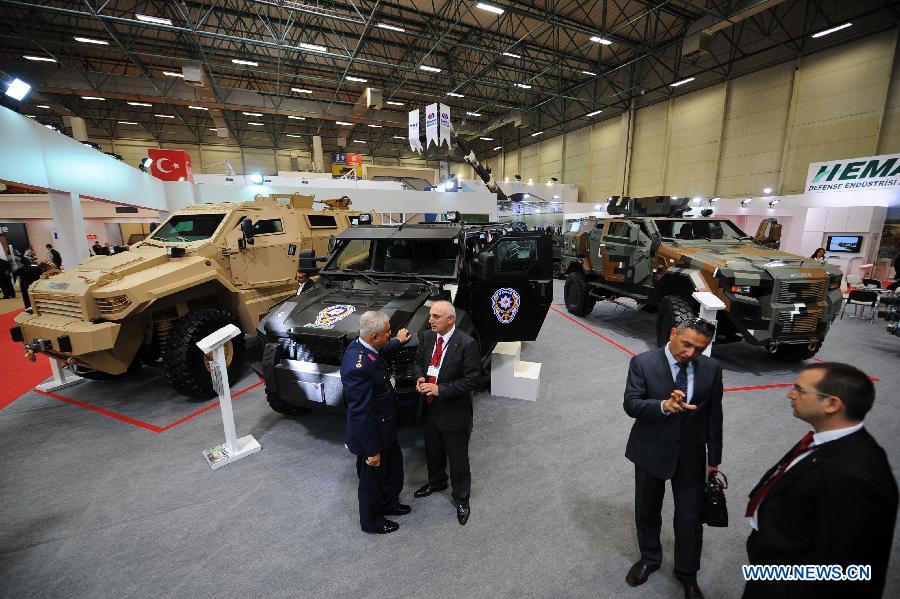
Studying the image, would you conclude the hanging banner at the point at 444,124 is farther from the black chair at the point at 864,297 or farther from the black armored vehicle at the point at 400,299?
the black chair at the point at 864,297

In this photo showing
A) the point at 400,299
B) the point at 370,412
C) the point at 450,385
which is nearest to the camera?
the point at 370,412

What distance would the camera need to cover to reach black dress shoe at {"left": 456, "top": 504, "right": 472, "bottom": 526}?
267 centimetres

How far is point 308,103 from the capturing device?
19.9 m

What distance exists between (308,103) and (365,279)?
19610 millimetres

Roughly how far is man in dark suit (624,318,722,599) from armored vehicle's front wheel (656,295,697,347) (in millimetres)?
3877

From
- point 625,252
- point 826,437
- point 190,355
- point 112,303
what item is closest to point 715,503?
point 826,437

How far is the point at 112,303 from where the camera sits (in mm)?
3787

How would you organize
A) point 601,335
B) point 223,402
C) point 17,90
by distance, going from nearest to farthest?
point 223,402 < point 17,90 < point 601,335

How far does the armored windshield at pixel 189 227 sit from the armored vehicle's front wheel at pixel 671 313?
657 centimetres

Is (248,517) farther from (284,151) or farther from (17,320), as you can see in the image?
(284,151)

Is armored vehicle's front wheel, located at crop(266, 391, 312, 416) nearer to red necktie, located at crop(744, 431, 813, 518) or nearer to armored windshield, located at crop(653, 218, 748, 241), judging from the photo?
red necktie, located at crop(744, 431, 813, 518)

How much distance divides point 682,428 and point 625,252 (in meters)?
5.64

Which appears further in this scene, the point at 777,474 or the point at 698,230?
the point at 698,230

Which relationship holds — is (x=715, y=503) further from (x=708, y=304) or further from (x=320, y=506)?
(x=320, y=506)
